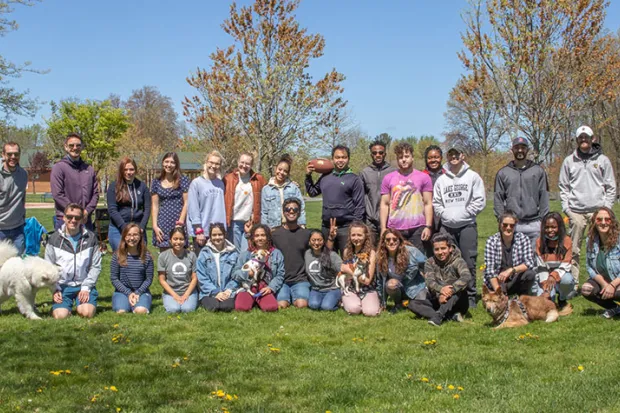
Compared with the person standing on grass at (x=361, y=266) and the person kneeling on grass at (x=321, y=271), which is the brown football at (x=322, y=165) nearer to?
the person kneeling on grass at (x=321, y=271)

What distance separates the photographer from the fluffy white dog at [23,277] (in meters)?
7.07

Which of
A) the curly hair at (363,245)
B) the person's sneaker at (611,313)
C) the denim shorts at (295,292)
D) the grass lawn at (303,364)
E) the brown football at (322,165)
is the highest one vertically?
the brown football at (322,165)

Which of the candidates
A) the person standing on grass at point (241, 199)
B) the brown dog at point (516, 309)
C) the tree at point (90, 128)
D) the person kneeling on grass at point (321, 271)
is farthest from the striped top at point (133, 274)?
the tree at point (90, 128)

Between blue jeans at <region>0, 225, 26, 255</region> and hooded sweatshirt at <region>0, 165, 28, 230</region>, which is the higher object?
hooded sweatshirt at <region>0, 165, 28, 230</region>

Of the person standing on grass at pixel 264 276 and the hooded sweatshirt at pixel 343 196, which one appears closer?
the person standing on grass at pixel 264 276

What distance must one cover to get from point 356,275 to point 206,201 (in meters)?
2.18

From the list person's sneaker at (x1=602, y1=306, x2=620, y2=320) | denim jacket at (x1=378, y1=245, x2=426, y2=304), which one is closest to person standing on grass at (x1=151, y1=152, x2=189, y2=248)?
denim jacket at (x1=378, y1=245, x2=426, y2=304)

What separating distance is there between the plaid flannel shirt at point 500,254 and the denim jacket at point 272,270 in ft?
8.36

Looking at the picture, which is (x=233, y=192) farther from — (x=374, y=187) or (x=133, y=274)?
(x=374, y=187)

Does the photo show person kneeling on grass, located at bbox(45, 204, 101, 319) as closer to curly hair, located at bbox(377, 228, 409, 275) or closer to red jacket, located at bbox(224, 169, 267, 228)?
red jacket, located at bbox(224, 169, 267, 228)

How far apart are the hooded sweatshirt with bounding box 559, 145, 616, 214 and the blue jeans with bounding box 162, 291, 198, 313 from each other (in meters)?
5.07

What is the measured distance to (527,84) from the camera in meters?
16.0

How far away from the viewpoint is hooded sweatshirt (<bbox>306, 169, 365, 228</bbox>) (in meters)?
7.90

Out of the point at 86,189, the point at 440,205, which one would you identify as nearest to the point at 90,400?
the point at 86,189
